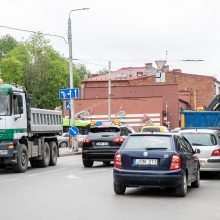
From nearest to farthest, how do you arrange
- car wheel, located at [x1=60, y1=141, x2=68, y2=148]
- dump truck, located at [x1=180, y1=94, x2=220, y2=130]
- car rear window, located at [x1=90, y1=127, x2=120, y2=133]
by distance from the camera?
car rear window, located at [x1=90, y1=127, x2=120, y2=133] < dump truck, located at [x1=180, y1=94, x2=220, y2=130] < car wheel, located at [x1=60, y1=141, x2=68, y2=148]

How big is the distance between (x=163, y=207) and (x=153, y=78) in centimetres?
8422

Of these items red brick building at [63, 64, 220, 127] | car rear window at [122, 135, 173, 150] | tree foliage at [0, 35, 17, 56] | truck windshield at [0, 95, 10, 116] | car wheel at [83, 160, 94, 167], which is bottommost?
car wheel at [83, 160, 94, 167]

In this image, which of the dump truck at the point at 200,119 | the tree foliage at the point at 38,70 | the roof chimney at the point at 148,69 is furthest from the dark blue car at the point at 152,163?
the roof chimney at the point at 148,69

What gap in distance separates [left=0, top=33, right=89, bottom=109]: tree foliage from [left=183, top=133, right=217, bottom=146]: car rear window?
64.3m

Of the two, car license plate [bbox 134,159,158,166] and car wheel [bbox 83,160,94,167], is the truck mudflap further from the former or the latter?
car license plate [bbox 134,159,158,166]

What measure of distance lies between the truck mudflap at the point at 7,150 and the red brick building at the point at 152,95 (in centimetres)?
5354

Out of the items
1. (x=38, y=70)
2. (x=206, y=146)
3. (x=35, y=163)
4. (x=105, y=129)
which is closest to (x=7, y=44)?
(x=38, y=70)

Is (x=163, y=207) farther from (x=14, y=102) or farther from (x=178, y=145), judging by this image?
(x=14, y=102)

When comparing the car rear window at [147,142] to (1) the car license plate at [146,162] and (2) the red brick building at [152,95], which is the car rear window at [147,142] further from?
(2) the red brick building at [152,95]

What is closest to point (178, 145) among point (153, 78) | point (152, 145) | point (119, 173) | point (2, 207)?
point (152, 145)

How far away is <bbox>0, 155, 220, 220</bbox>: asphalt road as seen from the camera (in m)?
10.6

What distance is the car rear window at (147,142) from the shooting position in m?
13.5

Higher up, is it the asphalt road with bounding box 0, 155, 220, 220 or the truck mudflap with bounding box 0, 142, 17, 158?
the truck mudflap with bounding box 0, 142, 17, 158

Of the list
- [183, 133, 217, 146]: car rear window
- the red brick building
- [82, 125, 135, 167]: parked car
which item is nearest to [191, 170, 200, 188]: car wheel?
[183, 133, 217, 146]: car rear window
